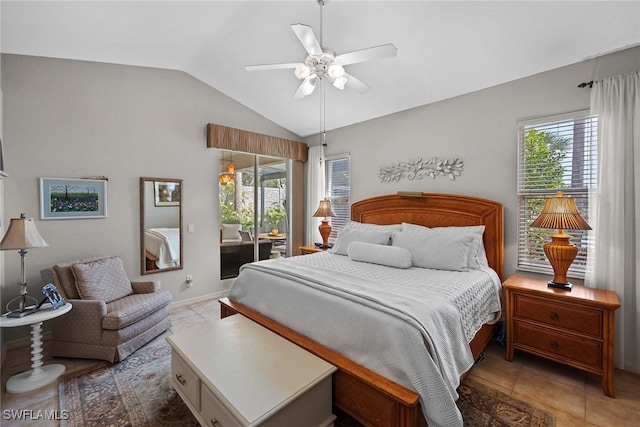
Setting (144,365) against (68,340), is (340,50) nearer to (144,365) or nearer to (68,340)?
(144,365)

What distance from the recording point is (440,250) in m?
2.78

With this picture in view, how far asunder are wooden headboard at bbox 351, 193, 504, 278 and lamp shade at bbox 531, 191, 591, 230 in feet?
1.85

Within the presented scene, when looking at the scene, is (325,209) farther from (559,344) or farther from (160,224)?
(559,344)

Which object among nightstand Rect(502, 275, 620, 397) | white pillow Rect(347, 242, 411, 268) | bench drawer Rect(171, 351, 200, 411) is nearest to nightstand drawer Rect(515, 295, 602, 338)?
nightstand Rect(502, 275, 620, 397)

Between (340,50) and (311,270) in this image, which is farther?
(340,50)

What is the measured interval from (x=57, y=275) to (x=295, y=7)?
336cm

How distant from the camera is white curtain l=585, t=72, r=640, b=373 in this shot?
232cm

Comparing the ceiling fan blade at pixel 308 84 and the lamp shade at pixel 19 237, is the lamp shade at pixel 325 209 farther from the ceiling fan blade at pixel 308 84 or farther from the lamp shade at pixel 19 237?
the lamp shade at pixel 19 237

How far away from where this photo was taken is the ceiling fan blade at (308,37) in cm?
192

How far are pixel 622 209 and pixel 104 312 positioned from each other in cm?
452

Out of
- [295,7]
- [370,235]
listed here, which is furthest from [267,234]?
[295,7]

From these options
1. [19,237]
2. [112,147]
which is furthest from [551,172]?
[112,147]

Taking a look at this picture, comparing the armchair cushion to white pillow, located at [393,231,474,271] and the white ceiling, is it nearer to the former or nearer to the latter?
the white ceiling

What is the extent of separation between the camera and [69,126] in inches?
121
